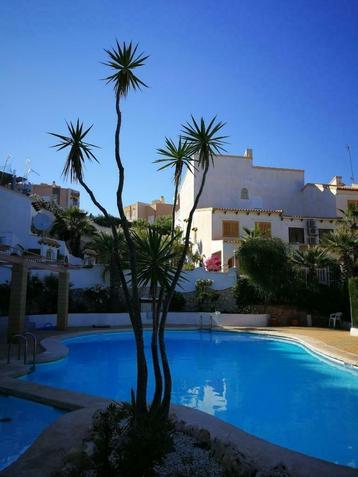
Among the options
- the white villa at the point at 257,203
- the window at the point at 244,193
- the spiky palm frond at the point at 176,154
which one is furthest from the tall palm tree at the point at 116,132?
the window at the point at 244,193

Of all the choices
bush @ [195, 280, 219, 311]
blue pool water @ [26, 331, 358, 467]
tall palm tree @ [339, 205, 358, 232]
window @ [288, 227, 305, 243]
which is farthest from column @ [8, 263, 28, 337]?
window @ [288, 227, 305, 243]

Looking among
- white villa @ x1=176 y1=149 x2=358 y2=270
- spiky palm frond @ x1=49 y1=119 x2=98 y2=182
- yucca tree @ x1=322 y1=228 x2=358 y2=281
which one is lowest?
spiky palm frond @ x1=49 y1=119 x2=98 y2=182

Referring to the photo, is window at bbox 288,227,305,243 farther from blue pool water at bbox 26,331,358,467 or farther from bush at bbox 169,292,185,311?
blue pool water at bbox 26,331,358,467

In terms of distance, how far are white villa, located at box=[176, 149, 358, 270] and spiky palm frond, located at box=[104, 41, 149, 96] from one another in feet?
90.2

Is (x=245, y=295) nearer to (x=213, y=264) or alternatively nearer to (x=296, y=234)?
(x=213, y=264)

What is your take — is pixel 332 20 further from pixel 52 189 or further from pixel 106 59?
pixel 52 189

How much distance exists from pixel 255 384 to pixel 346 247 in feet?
51.2

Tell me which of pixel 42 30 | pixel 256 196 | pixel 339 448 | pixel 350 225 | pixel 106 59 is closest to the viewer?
pixel 106 59

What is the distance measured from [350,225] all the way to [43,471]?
26.5 m

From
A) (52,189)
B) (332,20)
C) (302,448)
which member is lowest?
(302,448)

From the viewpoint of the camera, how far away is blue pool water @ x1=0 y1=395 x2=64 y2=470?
239 inches

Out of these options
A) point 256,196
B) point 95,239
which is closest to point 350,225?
point 256,196

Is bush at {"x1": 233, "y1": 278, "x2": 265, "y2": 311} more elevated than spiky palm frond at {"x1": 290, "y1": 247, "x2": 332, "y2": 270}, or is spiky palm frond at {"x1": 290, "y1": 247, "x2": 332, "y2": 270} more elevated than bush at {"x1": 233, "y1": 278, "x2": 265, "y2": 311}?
spiky palm frond at {"x1": 290, "y1": 247, "x2": 332, "y2": 270}

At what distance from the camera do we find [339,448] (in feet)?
22.6
